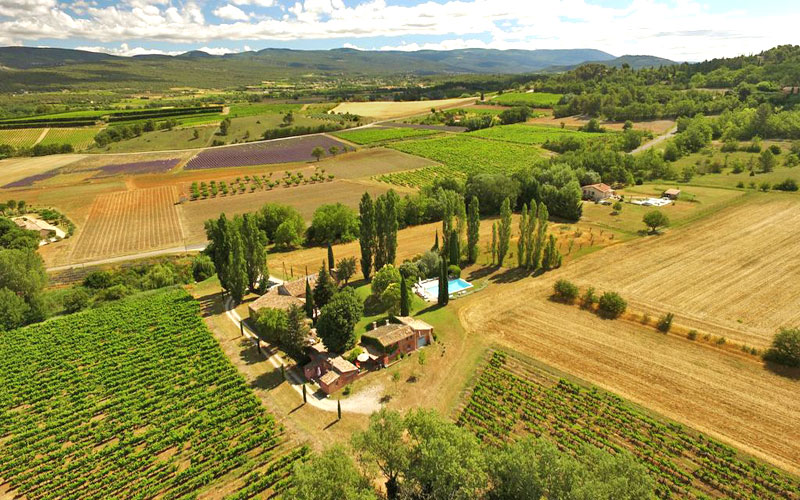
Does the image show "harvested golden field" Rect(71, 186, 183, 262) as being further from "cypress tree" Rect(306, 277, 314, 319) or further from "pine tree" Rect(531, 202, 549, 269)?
"pine tree" Rect(531, 202, 549, 269)

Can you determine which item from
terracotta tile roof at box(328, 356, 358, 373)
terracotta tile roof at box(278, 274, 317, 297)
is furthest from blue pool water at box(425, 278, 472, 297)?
terracotta tile roof at box(328, 356, 358, 373)

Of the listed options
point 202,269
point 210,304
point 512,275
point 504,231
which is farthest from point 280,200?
point 512,275

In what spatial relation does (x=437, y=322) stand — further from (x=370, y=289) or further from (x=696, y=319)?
(x=696, y=319)

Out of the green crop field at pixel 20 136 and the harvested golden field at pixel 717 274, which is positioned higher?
the green crop field at pixel 20 136

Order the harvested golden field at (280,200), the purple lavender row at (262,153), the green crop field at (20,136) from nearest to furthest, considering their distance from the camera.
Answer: the harvested golden field at (280,200) < the purple lavender row at (262,153) < the green crop field at (20,136)

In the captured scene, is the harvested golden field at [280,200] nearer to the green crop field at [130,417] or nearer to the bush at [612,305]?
the green crop field at [130,417]

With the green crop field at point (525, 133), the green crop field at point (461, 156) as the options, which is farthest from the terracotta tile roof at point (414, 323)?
the green crop field at point (525, 133)

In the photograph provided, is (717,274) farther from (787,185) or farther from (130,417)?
(130,417)
